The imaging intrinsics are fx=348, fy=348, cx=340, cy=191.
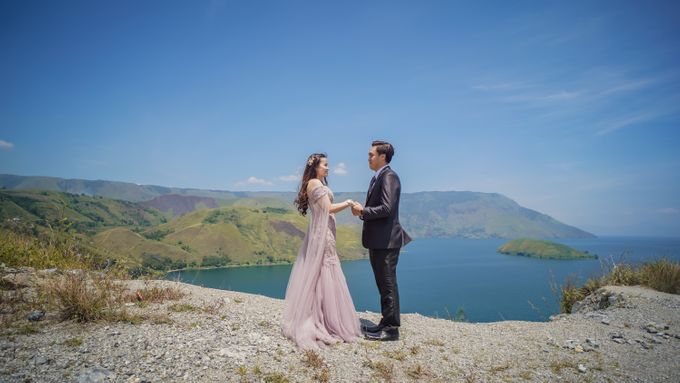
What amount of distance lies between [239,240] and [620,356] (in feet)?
605

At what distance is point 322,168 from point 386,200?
54.4 inches

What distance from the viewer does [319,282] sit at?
6246mm

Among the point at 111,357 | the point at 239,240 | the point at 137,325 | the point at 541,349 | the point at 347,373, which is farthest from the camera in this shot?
the point at 239,240

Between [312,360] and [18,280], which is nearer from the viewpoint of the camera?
[312,360]

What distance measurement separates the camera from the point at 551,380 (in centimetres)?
479

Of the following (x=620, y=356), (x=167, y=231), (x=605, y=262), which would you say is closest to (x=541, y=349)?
(x=620, y=356)

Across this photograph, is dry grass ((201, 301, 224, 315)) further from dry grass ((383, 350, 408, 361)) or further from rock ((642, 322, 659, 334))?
rock ((642, 322, 659, 334))

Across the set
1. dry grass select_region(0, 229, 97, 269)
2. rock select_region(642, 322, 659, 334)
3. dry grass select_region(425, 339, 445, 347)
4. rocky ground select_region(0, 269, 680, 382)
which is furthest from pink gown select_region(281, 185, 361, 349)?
rock select_region(642, 322, 659, 334)

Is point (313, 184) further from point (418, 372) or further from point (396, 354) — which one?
point (418, 372)

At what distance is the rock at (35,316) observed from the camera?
539 centimetres

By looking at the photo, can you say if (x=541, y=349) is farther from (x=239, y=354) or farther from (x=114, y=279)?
(x=114, y=279)

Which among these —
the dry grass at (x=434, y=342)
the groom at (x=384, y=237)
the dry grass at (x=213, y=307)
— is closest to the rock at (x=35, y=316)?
the dry grass at (x=213, y=307)

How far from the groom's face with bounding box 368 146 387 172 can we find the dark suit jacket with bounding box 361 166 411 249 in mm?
144

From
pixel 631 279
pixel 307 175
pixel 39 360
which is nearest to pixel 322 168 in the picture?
pixel 307 175
